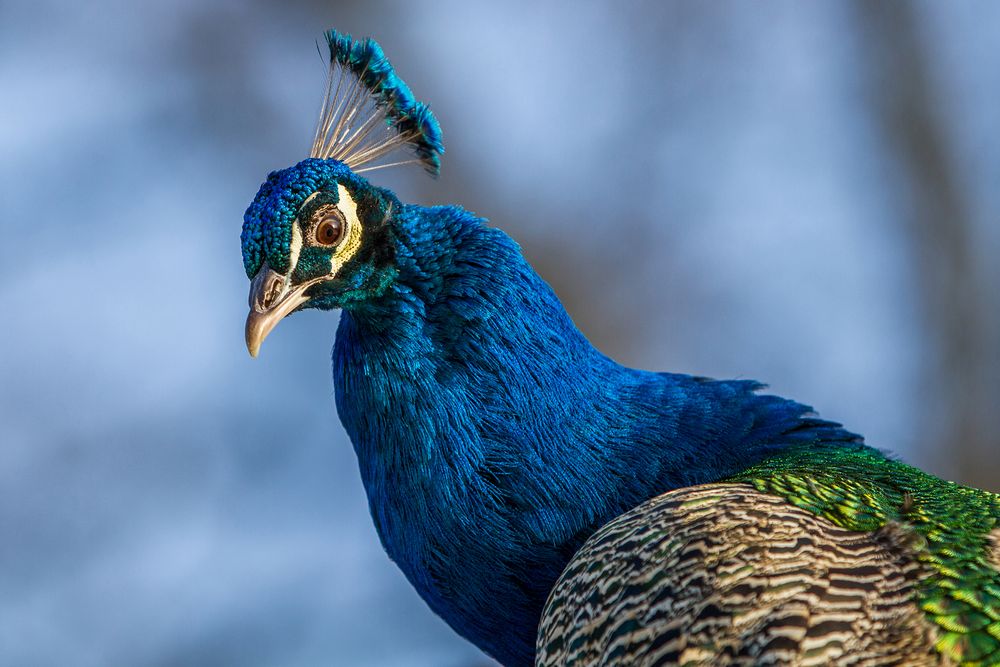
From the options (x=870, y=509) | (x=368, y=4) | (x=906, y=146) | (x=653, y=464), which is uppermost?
(x=368, y=4)

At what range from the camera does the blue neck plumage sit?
8.60 ft

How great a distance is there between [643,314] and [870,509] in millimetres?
4088

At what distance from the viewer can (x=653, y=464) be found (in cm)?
267

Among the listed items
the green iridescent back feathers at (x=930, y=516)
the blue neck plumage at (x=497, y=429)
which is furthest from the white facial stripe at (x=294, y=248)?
the green iridescent back feathers at (x=930, y=516)

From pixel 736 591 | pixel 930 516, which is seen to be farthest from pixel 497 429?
pixel 930 516

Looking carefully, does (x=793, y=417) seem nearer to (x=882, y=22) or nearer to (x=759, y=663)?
(x=759, y=663)

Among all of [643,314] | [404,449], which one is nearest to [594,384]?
[404,449]

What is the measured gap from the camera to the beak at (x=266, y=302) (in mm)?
2559

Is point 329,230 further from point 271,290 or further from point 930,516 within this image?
point 930,516

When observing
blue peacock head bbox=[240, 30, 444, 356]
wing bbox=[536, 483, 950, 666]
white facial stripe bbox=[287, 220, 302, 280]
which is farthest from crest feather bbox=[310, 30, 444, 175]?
wing bbox=[536, 483, 950, 666]

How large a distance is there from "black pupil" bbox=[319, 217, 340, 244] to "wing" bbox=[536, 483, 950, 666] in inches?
34.3

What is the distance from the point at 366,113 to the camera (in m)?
3.02

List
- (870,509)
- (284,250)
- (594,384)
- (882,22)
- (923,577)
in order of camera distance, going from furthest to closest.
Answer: (882,22), (594,384), (284,250), (870,509), (923,577)

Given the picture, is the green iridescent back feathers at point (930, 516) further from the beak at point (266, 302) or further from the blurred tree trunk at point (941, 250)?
the blurred tree trunk at point (941, 250)
